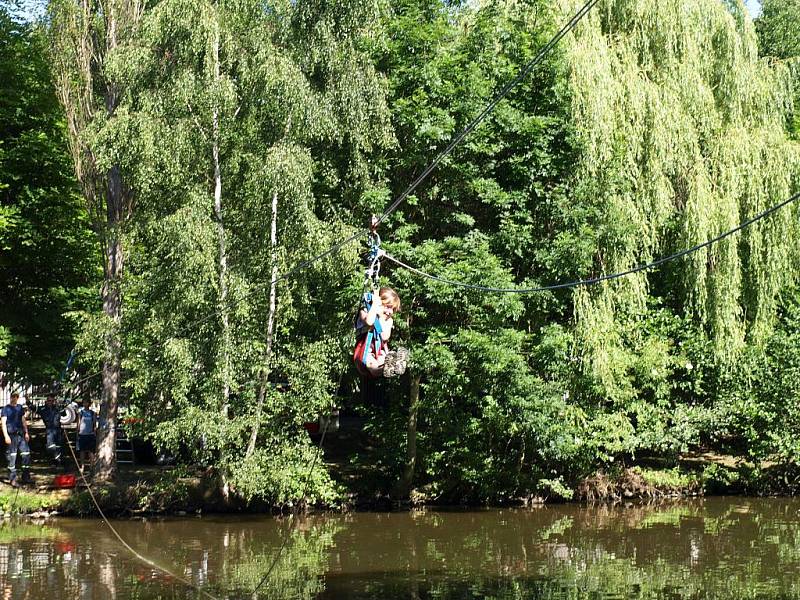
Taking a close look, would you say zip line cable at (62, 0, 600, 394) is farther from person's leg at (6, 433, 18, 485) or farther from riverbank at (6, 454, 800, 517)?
person's leg at (6, 433, 18, 485)

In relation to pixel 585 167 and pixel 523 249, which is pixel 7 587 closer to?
pixel 523 249

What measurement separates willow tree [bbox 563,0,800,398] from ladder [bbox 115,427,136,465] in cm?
1031

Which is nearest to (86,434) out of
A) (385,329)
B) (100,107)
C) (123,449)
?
(123,449)

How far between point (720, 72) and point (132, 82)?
1219 cm

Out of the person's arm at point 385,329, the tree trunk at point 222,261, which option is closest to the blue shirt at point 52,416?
the tree trunk at point 222,261

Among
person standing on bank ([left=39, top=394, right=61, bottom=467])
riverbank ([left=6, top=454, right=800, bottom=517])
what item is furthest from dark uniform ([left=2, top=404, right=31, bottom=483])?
person standing on bank ([left=39, top=394, right=61, bottom=467])

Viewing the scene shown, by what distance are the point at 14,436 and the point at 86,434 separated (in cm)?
177

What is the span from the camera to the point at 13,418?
19.8 m

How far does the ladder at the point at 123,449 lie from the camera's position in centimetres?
2142

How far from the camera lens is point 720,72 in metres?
20.7

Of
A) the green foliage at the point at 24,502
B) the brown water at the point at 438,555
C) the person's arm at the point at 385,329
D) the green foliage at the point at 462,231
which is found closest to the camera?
the person's arm at the point at 385,329

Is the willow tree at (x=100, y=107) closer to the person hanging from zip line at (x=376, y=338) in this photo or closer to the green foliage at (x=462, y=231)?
the green foliage at (x=462, y=231)

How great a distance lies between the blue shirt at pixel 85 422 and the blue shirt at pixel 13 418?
1.57 meters

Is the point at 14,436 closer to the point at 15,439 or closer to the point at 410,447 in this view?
the point at 15,439
